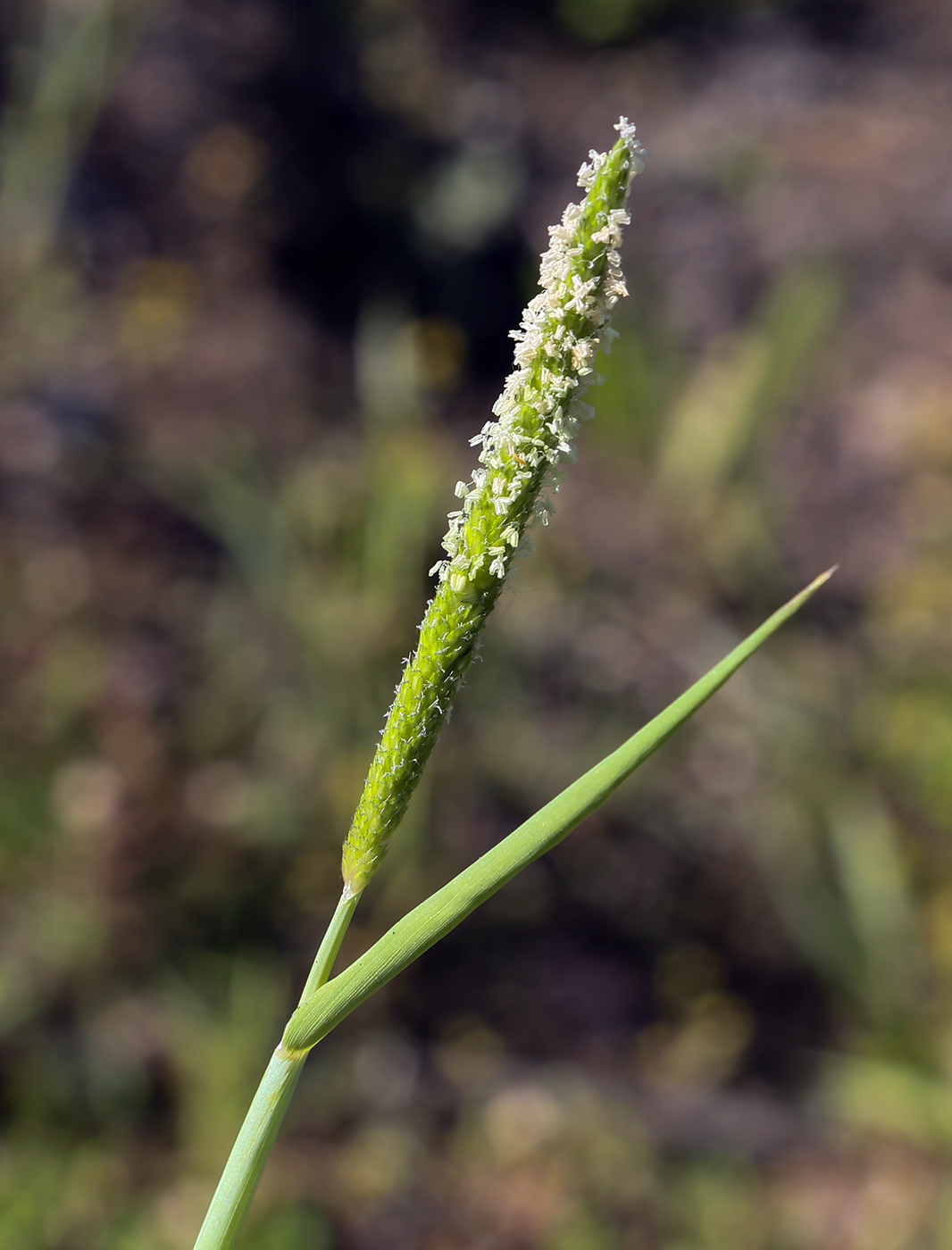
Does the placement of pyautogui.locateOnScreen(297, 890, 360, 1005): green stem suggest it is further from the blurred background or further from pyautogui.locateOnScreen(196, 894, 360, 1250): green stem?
the blurred background

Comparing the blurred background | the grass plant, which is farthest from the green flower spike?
the blurred background

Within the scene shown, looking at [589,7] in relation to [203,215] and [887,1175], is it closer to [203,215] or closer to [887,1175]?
[203,215]

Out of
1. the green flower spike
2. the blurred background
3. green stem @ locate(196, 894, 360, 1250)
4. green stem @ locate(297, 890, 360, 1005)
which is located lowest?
the blurred background

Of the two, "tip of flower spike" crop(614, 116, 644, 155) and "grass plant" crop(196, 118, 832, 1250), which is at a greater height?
"tip of flower spike" crop(614, 116, 644, 155)

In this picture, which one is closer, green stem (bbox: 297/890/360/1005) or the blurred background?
green stem (bbox: 297/890/360/1005)

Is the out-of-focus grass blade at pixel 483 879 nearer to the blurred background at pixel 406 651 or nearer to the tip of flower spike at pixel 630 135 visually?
the tip of flower spike at pixel 630 135

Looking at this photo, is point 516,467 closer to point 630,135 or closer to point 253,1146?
point 630,135
